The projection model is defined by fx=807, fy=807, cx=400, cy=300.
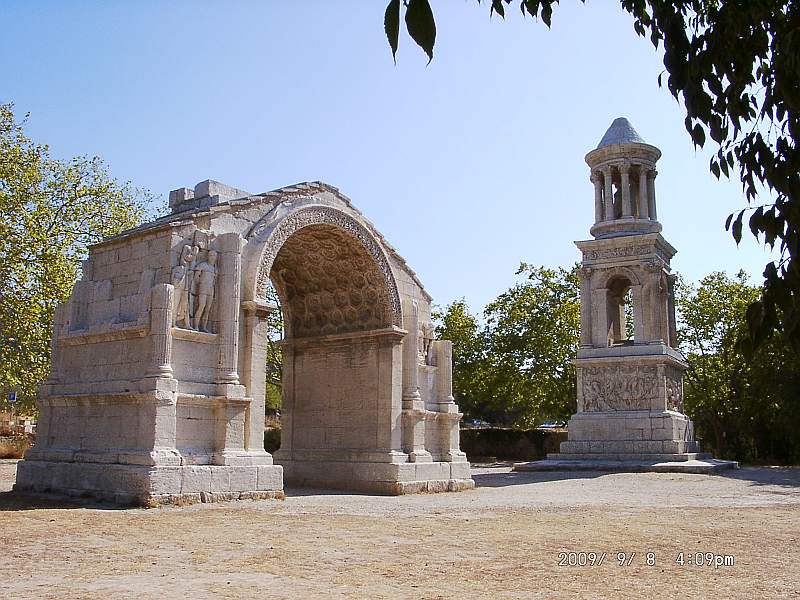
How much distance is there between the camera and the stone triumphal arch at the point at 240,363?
12.4m

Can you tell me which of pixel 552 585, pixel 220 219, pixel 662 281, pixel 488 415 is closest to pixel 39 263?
pixel 220 219

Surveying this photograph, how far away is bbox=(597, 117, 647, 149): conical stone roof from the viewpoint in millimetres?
27312

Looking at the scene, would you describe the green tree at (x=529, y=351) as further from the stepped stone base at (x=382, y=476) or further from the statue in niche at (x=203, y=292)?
the statue in niche at (x=203, y=292)

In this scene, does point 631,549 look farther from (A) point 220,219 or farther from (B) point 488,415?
(B) point 488,415

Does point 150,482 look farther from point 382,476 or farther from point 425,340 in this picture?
point 425,340

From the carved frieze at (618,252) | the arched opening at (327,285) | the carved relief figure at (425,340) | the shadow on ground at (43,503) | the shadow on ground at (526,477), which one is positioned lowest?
A: the shadow on ground at (526,477)

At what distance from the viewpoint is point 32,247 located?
75.3 feet

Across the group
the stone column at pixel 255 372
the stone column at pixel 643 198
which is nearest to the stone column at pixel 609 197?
the stone column at pixel 643 198

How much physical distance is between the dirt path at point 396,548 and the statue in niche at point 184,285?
3008 mm

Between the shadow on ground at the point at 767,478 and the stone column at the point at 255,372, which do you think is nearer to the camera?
the stone column at the point at 255,372

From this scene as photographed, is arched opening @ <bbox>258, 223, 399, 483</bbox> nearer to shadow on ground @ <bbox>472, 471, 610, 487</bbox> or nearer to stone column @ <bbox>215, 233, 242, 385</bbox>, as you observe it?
stone column @ <bbox>215, 233, 242, 385</bbox>

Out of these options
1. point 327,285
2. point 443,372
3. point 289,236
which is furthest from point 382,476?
point 289,236

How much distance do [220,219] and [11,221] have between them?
12.3 metres

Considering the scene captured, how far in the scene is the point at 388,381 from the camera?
1589cm
